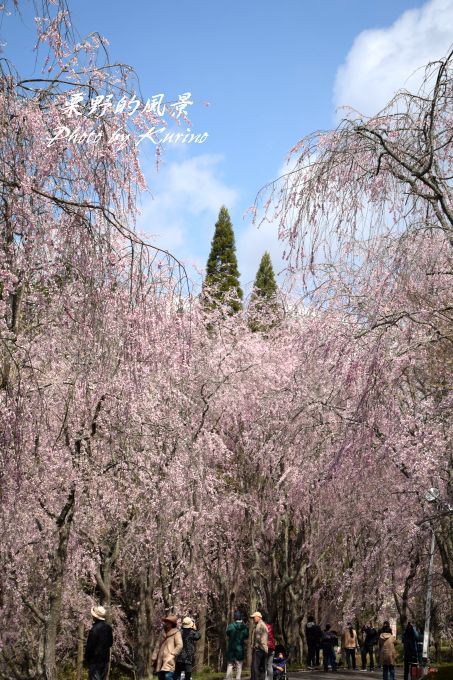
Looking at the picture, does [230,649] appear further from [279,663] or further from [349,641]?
[349,641]

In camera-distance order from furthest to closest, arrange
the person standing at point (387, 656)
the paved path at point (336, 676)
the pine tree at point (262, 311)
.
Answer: the pine tree at point (262, 311)
the paved path at point (336, 676)
the person standing at point (387, 656)

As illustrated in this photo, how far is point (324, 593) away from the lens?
1385 inches

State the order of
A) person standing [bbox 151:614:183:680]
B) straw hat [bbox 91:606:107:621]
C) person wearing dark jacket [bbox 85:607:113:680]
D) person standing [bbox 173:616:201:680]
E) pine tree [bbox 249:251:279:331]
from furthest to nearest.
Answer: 1. pine tree [bbox 249:251:279:331]
2. person standing [bbox 173:616:201:680]
3. person standing [bbox 151:614:183:680]
4. straw hat [bbox 91:606:107:621]
5. person wearing dark jacket [bbox 85:607:113:680]

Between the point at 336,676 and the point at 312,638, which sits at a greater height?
the point at 312,638

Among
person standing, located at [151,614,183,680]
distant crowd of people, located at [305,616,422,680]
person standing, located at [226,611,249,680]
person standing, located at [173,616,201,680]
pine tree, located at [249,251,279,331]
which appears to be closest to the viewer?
person standing, located at [151,614,183,680]

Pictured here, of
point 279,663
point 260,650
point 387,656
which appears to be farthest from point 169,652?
point 387,656

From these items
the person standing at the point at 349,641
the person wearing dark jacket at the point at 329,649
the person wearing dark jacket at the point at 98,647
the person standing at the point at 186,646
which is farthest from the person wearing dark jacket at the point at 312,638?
the person wearing dark jacket at the point at 98,647

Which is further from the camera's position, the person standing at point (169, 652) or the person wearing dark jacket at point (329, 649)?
the person wearing dark jacket at point (329, 649)

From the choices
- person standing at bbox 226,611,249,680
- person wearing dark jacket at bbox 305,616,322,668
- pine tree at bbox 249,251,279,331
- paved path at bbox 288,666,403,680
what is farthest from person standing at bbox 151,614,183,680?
pine tree at bbox 249,251,279,331

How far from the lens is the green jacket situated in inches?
653

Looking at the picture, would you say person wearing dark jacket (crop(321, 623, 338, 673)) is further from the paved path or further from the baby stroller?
the baby stroller

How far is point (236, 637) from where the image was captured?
1694 cm

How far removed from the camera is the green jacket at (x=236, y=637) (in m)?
16.6

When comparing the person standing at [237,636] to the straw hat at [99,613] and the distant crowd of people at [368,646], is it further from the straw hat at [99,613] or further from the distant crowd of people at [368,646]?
the straw hat at [99,613]
